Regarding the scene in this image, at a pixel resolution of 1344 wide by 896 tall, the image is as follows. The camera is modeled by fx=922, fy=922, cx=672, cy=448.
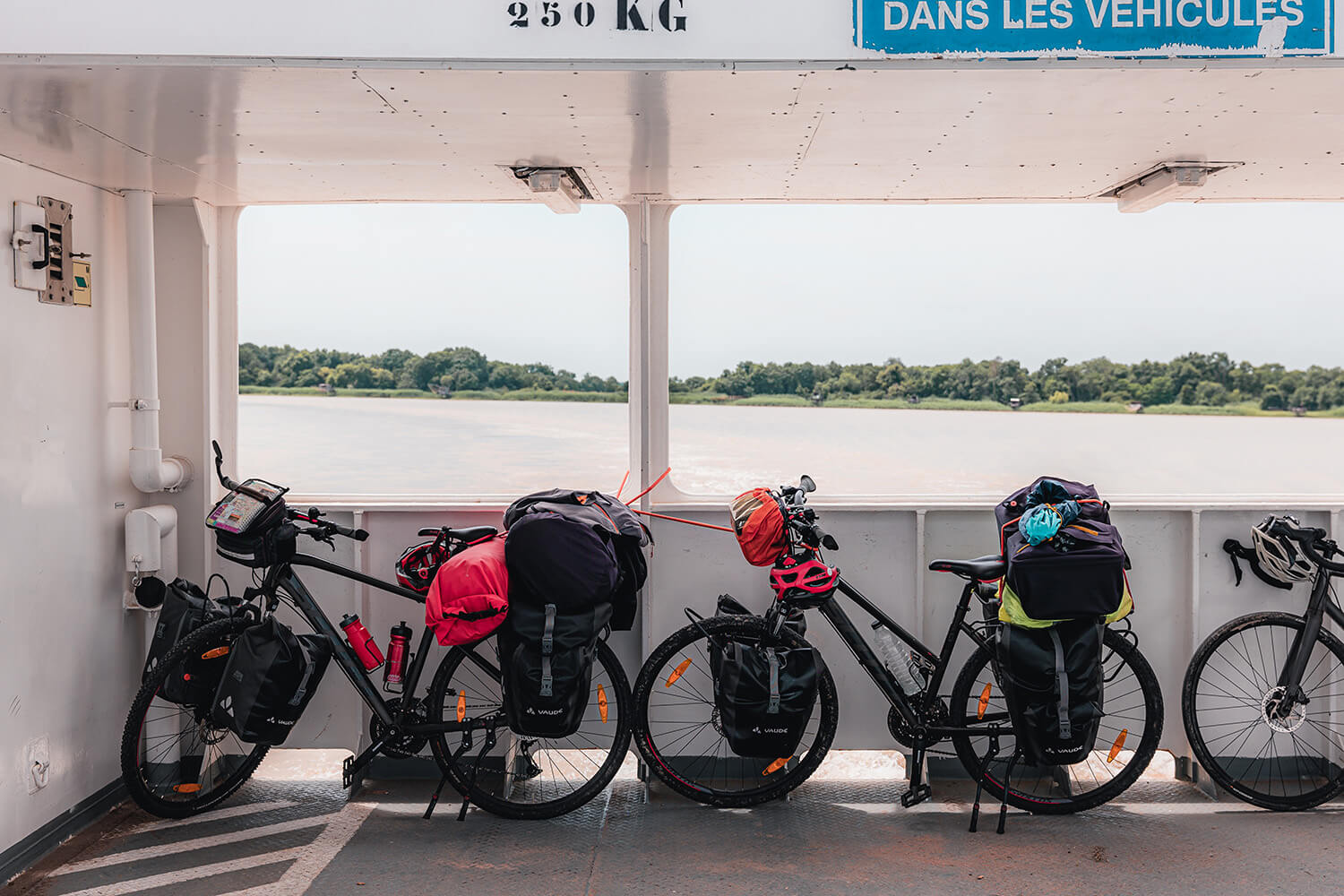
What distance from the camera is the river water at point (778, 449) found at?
14.1ft

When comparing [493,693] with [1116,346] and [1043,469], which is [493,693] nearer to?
[1043,469]

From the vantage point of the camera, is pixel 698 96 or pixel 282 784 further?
pixel 282 784

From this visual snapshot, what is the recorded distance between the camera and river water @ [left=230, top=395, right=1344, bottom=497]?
14.1 feet

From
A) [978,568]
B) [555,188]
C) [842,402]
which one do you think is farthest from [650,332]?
[978,568]

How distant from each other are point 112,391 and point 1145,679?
4.42 metres

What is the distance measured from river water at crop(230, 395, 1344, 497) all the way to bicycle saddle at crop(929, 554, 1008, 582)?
59 cm

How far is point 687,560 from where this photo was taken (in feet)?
13.5

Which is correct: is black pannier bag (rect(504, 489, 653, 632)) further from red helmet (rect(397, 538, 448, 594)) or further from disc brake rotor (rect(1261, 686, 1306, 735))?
disc brake rotor (rect(1261, 686, 1306, 735))

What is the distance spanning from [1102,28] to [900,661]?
2.40 metres

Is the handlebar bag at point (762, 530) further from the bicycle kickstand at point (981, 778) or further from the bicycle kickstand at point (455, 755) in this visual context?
the bicycle kickstand at point (455, 755)

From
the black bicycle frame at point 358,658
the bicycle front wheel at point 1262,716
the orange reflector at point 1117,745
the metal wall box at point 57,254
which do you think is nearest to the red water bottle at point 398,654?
the black bicycle frame at point 358,658

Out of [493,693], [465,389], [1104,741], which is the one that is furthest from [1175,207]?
[493,693]

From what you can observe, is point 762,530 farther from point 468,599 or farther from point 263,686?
point 263,686

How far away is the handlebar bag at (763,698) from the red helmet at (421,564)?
1211 mm
